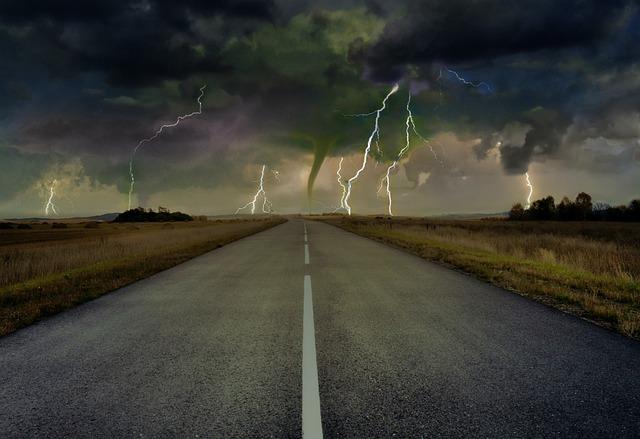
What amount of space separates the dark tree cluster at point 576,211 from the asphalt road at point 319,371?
91.7m

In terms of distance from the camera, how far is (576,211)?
86812 mm

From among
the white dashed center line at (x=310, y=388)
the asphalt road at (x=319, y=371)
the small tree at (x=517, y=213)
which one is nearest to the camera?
the white dashed center line at (x=310, y=388)

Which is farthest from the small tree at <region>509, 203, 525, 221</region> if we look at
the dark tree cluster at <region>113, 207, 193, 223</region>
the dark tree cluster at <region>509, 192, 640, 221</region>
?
the dark tree cluster at <region>113, 207, 193, 223</region>

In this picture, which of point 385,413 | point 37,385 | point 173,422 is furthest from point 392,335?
point 37,385

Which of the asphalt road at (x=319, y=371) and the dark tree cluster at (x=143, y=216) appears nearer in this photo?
the asphalt road at (x=319, y=371)

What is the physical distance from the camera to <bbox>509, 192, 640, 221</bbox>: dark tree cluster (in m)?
77.1

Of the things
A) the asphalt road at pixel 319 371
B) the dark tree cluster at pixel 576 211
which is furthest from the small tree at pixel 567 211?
the asphalt road at pixel 319 371

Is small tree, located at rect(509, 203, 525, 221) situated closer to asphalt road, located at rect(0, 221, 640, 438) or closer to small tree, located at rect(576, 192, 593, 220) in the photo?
small tree, located at rect(576, 192, 593, 220)

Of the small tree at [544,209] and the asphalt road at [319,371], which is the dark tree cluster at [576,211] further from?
the asphalt road at [319,371]

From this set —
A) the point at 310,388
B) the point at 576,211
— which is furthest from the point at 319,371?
the point at 576,211

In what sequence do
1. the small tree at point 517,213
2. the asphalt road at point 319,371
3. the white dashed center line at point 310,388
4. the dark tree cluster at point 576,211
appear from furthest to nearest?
the small tree at point 517,213
the dark tree cluster at point 576,211
the asphalt road at point 319,371
the white dashed center line at point 310,388

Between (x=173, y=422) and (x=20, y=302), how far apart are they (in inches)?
269

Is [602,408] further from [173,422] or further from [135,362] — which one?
[135,362]

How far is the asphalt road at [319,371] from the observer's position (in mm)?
2678
